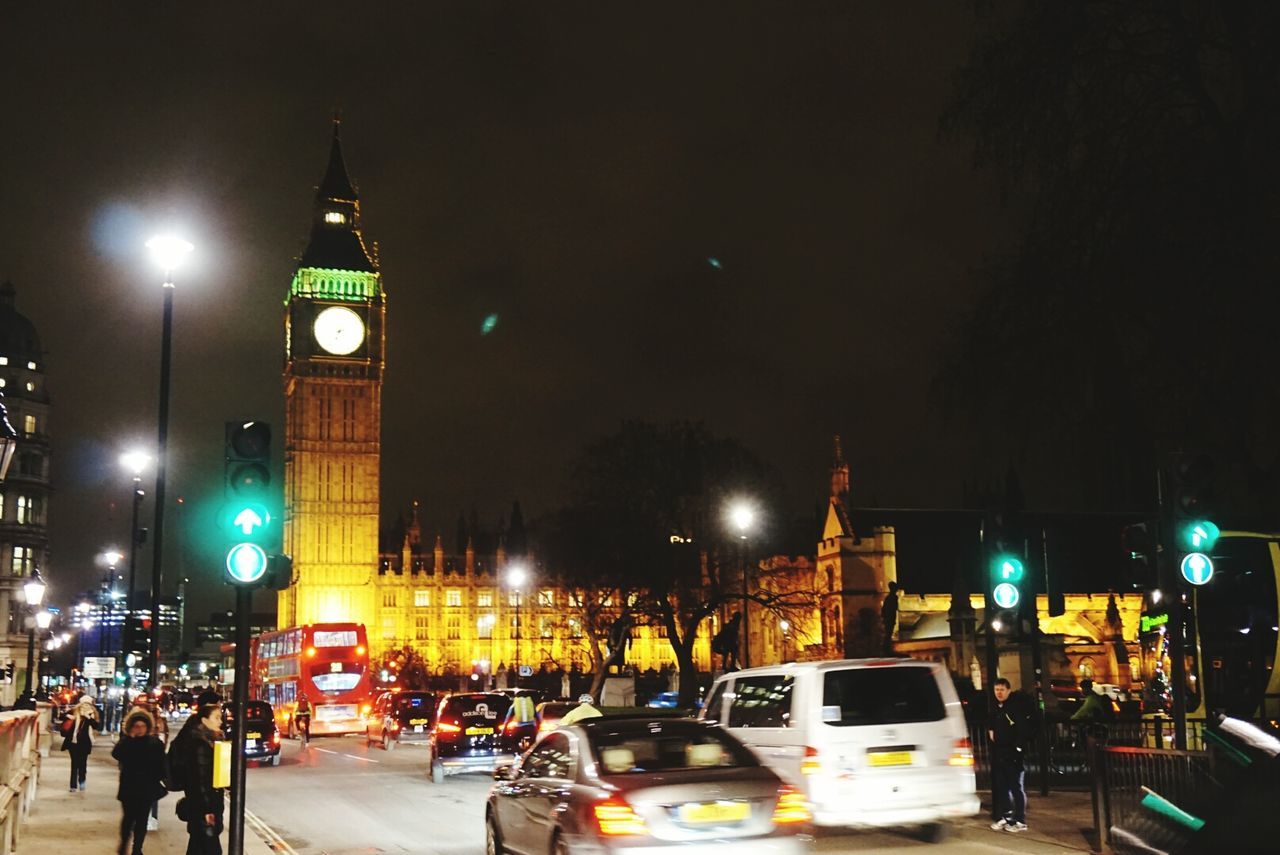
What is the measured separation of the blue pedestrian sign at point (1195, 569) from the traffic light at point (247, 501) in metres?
8.55

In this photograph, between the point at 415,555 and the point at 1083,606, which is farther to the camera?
the point at 415,555

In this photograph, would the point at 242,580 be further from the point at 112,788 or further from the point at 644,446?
the point at 644,446

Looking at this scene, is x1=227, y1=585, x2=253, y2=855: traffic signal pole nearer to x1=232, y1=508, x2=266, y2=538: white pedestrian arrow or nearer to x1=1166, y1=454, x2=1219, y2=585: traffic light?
x1=232, y1=508, x2=266, y2=538: white pedestrian arrow

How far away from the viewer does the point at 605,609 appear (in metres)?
55.3

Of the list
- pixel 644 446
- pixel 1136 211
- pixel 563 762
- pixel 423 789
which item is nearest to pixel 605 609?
pixel 644 446

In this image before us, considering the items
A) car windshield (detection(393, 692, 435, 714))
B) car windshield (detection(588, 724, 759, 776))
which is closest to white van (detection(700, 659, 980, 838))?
car windshield (detection(588, 724, 759, 776))

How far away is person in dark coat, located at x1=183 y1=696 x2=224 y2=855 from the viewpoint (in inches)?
440

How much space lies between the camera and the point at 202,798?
1125 centimetres

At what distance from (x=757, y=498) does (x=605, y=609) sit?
815 centimetres

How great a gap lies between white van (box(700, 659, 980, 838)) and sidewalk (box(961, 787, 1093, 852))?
49.1 inches

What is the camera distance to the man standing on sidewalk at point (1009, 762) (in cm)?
1468

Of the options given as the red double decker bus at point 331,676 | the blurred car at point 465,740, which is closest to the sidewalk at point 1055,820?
the blurred car at point 465,740

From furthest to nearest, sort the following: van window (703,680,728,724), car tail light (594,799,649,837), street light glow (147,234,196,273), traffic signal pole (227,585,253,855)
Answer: street light glow (147,234,196,273), van window (703,680,728,724), traffic signal pole (227,585,253,855), car tail light (594,799,649,837)

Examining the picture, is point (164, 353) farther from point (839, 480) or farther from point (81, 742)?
point (839, 480)
